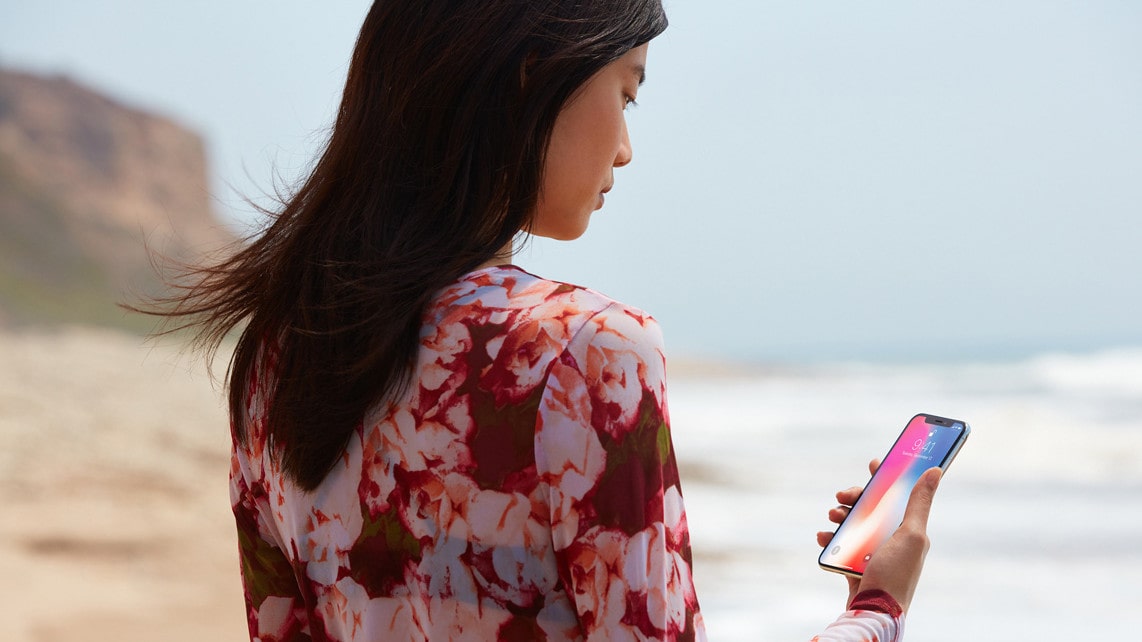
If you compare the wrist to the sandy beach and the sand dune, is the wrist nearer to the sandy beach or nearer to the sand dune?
the sandy beach

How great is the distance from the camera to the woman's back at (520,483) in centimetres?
55

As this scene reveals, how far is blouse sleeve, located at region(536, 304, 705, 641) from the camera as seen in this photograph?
552 mm

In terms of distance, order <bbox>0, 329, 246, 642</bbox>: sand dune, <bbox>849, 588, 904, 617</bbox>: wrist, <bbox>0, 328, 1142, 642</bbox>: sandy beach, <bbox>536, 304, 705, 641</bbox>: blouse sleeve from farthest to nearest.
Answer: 1. <bbox>0, 328, 1142, 642</bbox>: sandy beach
2. <bbox>0, 329, 246, 642</bbox>: sand dune
3. <bbox>849, 588, 904, 617</bbox>: wrist
4. <bbox>536, 304, 705, 641</bbox>: blouse sleeve

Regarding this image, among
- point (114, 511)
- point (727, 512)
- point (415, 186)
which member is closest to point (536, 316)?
point (415, 186)

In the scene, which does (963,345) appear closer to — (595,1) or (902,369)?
(902,369)

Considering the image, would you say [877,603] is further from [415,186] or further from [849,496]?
[415,186]

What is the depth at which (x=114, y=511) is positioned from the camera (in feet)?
17.3

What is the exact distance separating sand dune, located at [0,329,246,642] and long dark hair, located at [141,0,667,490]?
1.30m

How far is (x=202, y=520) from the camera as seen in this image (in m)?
5.30

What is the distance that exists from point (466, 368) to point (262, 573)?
1.04ft

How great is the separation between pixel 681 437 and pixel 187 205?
1178 cm

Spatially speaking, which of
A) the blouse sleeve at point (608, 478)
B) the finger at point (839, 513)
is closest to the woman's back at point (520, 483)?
the blouse sleeve at point (608, 478)

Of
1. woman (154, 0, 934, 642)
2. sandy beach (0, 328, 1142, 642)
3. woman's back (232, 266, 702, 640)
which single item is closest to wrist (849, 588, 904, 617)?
woman (154, 0, 934, 642)

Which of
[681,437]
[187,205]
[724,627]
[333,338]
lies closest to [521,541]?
[333,338]
